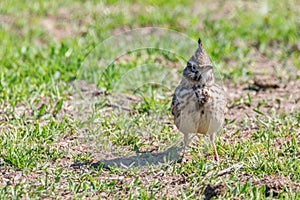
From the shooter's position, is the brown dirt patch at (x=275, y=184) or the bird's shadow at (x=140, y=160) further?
the bird's shadow at (x=140, y=160)

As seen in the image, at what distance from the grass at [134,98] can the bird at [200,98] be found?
32cm

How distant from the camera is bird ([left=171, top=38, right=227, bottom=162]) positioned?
5.14 m

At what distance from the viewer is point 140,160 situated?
546 centimetres

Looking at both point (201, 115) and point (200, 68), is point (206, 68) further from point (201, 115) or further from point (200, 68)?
point (201, 115)

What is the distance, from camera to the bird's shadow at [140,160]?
5352mm

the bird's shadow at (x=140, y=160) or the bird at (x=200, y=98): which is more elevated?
the bird at (x=200, y=98)

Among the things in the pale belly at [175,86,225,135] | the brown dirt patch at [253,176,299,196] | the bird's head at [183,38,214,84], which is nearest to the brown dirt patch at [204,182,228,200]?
the brown dirt patch at [253,176,299,196]

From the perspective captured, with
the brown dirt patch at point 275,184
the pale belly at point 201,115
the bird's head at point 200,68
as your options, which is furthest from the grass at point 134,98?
the bird's head at point 200,68

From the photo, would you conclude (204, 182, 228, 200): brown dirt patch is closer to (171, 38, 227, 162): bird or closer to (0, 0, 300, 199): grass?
(0, 0, 300, 199): grass

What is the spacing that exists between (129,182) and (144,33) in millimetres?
3370

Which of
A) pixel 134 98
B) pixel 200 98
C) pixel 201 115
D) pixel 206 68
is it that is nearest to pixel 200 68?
pixel 206 68

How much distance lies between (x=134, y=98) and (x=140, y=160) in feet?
4.84

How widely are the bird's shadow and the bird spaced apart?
0.31 meters

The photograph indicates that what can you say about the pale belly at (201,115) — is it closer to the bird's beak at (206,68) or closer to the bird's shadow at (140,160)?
the bird's beak at (206,68)
